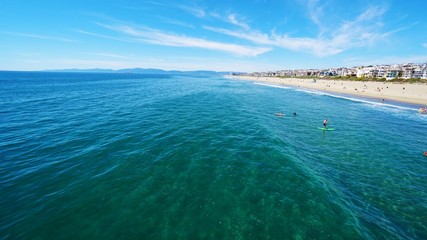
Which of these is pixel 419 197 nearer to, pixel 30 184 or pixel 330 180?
pixel 330 180

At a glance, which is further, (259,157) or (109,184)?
(259,157)

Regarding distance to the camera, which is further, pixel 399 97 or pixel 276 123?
pixel 399 97

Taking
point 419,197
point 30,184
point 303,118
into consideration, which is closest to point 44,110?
point 30,184

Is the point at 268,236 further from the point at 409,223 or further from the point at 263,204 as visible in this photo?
the point at 409,223

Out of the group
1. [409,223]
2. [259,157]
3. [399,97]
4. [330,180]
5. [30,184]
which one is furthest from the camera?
[399,97]

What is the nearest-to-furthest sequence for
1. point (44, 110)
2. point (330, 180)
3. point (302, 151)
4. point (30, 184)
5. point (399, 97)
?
1. point (30, 184)
2. point (330, 180)
3. point (302, 151)
4. point (44, 110)
5. point (399, 97)

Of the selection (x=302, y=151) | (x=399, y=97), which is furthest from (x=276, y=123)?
(x=399, y=97)
